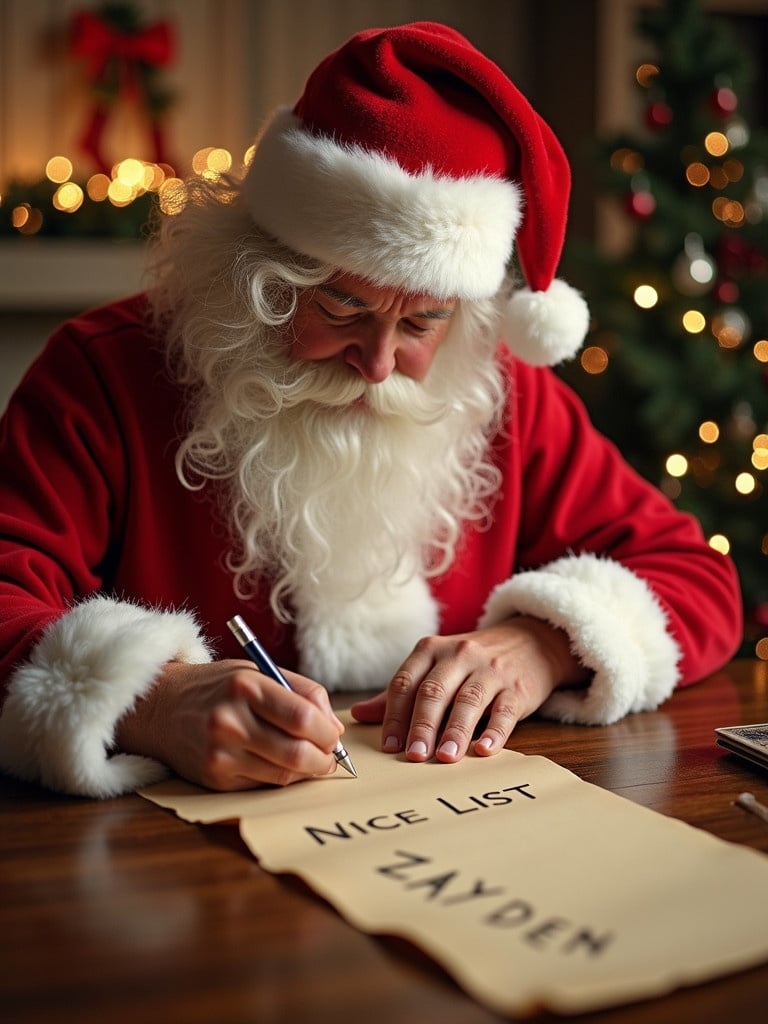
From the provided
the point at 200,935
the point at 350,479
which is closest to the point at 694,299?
the point at 350,479

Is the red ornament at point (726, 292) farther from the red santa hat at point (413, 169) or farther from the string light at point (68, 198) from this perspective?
the string light at point (68, 198)

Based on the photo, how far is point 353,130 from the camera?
136 cm

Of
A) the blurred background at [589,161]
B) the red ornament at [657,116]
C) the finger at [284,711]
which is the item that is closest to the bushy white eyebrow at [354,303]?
the finger at [284,711]

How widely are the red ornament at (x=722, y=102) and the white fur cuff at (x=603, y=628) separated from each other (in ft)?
6.53

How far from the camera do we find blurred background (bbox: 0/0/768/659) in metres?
3.05

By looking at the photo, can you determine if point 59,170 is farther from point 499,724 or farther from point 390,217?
point 499,724

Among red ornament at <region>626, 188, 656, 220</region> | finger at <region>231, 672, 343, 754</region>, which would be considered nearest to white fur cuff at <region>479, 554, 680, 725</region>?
finger at <region>231, 672, 343, 754</region>

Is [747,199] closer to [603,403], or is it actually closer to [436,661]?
[603,403]

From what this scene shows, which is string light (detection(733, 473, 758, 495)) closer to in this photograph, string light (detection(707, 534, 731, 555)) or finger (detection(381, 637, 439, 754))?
string light (detection(707, 534, 731, 555))

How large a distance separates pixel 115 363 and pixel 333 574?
0.43 metres

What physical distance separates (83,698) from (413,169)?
73 centimetres

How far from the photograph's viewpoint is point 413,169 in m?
1.34

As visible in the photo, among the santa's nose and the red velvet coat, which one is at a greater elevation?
the santa's nose

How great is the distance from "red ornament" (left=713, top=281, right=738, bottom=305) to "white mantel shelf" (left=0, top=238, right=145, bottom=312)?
186 centimetres
